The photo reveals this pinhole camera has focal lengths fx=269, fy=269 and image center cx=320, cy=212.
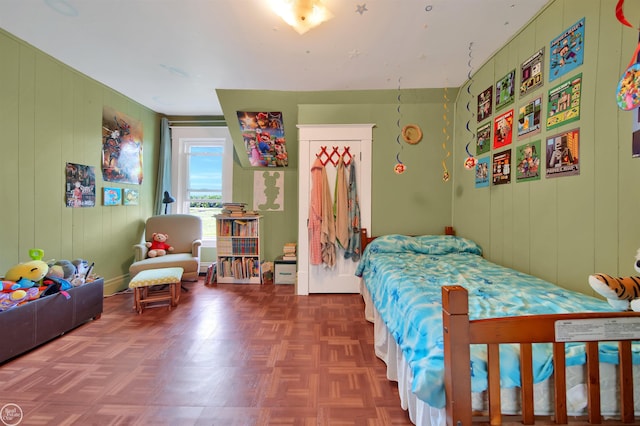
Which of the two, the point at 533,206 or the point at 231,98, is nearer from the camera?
the point at 533,206

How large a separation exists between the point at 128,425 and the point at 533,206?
292 centimetres

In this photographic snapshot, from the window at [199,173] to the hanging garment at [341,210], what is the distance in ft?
7.10

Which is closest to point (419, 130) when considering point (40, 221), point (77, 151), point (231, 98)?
point (231, 98)

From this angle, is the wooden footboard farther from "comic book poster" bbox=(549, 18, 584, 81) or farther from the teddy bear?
the teddy bear

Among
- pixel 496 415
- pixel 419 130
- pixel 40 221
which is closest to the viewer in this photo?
pixel 496 415

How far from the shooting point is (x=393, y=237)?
301 cm

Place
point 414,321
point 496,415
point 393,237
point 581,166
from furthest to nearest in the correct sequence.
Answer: point 393,237, point 581,166, point 414,321, point 496,415

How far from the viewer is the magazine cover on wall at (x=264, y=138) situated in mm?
3650

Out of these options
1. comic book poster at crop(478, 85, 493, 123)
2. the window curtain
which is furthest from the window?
comic book poster at crop(478, 85, 493, 123)

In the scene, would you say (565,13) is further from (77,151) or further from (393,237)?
(77,151)

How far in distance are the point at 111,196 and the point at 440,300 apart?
12.9ft

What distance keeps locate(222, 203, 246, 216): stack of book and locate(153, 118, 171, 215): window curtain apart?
3.85 ft

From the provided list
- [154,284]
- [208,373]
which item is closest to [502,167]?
[208,373]

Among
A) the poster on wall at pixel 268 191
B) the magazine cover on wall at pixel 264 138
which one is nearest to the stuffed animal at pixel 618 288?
the magazine cover on wall at pixel 264 138
